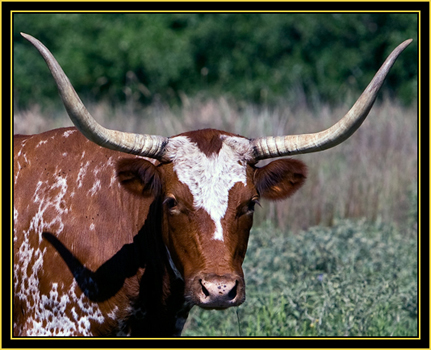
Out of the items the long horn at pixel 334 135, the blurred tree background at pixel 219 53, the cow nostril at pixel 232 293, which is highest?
the blurred tree background at pixel 219 53

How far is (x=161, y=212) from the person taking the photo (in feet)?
13.5

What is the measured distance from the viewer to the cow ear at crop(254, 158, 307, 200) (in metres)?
4.18

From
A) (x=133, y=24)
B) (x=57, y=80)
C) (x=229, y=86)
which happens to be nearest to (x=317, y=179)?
(x=57, y=80)

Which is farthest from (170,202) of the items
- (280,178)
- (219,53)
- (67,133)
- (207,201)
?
(219,53)

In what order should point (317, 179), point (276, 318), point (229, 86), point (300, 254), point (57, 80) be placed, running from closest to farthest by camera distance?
point (57, 80)
point (276, 318)
point (300, 254)
point (317, 179)
point (229, 86)

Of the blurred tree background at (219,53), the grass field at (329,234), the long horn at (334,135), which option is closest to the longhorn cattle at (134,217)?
the long horn at (334,135)

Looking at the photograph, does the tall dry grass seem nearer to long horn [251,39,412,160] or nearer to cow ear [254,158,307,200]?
cow ear [254,158,307,200]

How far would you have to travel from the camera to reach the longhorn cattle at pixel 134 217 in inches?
148

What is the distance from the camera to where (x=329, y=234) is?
7.25 metres

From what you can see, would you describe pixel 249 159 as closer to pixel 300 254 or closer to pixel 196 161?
pixel 196 161

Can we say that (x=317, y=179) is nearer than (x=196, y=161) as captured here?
No

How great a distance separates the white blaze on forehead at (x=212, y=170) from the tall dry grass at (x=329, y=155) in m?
4.36

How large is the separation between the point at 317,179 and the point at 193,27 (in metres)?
10.6

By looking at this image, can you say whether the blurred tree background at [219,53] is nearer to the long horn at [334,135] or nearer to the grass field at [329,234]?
the grass field at [329,234]
